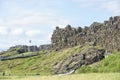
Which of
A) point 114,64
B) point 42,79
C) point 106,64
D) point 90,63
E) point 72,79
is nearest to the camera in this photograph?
point 72,79

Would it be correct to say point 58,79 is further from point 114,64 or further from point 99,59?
point 99,59

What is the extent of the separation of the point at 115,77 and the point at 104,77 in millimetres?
1174

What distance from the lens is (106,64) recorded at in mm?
172125

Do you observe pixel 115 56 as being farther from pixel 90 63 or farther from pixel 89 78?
pixel 89 78

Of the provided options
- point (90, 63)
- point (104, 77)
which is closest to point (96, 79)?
point (104, 77)

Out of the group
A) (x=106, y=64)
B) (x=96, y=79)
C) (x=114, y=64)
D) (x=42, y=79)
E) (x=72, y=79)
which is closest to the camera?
(x=96, y=79)

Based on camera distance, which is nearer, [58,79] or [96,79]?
[96,79]

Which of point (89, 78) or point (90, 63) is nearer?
point (89, 78)

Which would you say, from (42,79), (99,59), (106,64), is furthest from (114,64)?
(42,79)

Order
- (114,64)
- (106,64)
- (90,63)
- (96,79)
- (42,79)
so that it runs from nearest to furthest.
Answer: (96,79), (42,79), (114,64), (106,64), (90,63)

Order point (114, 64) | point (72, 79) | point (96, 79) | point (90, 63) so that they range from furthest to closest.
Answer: point (90, 63) < point (114, 64) < point (72, 79) < point (96, 79)

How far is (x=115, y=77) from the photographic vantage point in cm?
3634

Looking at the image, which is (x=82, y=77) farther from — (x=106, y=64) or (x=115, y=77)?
(x=106, y=64)

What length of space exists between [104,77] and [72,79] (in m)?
3.78
